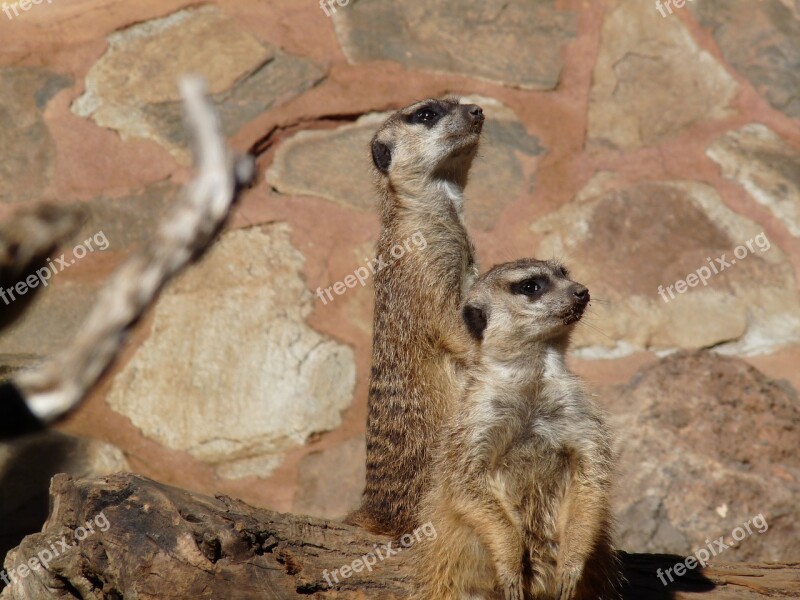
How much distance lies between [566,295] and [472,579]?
0.77 meters

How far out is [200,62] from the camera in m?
4.07

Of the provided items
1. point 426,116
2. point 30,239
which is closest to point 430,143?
point 426,116

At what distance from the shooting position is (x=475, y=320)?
2.82 m

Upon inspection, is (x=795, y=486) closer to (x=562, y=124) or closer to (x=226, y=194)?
(x=562, y=124)

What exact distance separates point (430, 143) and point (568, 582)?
1554 mm

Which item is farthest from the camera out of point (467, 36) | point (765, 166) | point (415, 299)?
point (467, 36)

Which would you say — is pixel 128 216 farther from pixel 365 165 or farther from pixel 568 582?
pixel 568 582

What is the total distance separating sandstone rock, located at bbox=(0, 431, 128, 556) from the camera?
3.42 m

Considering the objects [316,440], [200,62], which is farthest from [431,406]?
[200,62]

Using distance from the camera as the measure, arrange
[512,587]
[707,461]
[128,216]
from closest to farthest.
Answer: [512,587] → [707,461] → [128,216]

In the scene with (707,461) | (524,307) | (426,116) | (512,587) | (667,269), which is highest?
(426,116)

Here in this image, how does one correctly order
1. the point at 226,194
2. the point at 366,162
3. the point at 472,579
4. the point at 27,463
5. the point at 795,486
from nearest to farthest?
the point at 226,194 → the point at 472,579 → the point at 795,486 → the point at 27,463 → the point at 366,162

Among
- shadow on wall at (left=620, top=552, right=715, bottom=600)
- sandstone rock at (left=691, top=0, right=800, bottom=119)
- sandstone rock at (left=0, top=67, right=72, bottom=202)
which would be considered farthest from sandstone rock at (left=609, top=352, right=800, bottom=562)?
sandstone rock at (left=0, top=67, right=72, bottom=202)

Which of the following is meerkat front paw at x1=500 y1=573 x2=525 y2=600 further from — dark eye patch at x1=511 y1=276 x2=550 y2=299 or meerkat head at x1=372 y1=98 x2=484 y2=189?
meerkat head at x1=372 y1=98 x2=484 y2=189
